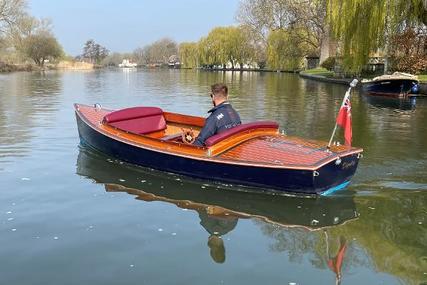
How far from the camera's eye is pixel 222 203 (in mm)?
6918

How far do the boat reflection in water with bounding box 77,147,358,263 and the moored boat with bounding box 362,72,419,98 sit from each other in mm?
18415

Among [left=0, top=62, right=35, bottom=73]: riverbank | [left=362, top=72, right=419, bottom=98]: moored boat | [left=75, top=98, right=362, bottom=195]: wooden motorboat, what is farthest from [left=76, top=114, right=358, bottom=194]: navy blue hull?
[left=0, top=62, right=35, bottom=73]: riverbank

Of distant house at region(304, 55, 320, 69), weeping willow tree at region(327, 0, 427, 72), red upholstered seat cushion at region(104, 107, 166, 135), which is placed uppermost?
weeping willow tree at region(327, 0, 427, 72)

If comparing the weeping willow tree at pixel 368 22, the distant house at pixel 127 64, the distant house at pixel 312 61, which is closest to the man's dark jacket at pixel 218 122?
the weeping willow tree at pixel 368 22

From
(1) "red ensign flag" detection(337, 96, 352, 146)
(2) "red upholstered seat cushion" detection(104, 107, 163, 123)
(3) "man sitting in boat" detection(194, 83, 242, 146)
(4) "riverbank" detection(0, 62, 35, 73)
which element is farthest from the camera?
(4) "riverbank" detection(0, 62, 35, 73)

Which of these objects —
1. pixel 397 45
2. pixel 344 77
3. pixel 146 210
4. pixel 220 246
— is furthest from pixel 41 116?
pixel 344 77

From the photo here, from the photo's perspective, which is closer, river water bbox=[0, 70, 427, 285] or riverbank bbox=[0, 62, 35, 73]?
river water bbox=[0, 70, 427, 285]

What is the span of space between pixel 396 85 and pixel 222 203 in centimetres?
1966

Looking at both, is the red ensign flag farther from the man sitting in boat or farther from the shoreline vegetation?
the shoreline vegetation

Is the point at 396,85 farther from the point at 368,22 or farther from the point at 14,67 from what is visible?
the point at 14,67

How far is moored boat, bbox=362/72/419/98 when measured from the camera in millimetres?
23594

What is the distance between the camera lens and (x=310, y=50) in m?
61.2

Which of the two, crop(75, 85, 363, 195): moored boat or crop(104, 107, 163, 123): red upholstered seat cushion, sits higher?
crop(104, 107, 163, 123): red upholstered seat cushion

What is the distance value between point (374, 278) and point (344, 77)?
34.6 meters
